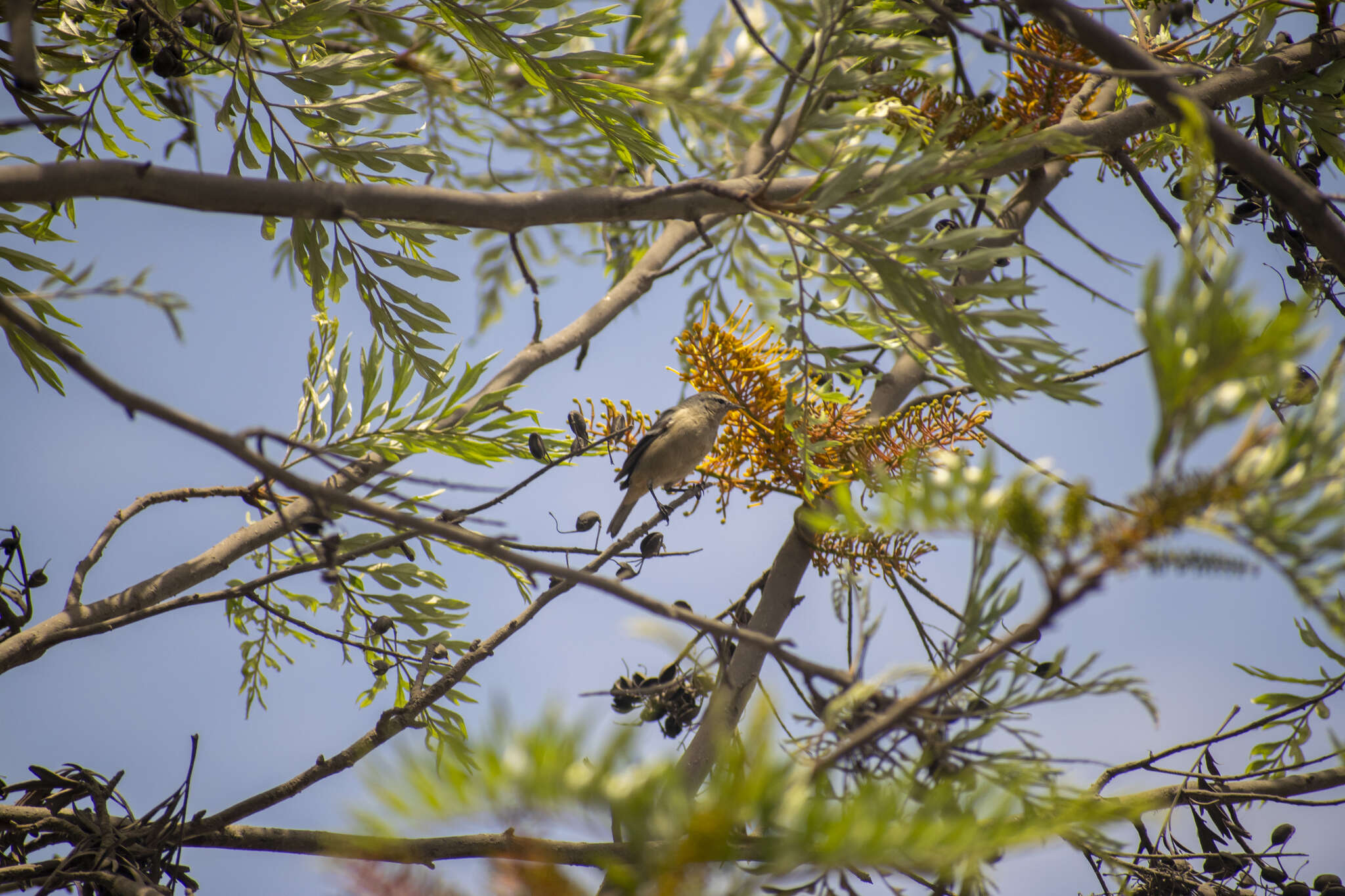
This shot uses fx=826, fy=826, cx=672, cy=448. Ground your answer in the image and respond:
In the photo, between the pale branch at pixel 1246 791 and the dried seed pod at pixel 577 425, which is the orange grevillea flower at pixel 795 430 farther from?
the pale branch at pixel 1246 791

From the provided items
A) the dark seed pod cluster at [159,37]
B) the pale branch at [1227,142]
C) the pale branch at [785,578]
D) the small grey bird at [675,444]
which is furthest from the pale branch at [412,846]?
the dark seed pod cluster at [159,37]

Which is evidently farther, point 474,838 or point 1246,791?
point 1246,791

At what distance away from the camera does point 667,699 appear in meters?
1.09

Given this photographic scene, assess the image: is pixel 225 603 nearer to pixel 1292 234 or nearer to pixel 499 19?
pixel 499 19

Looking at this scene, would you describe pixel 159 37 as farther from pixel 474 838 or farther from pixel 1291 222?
pixel 1291 222

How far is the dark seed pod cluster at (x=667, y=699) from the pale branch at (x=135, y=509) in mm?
690

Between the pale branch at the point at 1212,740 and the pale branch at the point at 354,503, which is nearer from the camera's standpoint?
the pale branch at the point at 354,503

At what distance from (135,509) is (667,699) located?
96 centimetres

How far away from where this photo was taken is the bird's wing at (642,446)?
1603 mm

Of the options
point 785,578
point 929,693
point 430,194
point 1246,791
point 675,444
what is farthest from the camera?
point 675,444

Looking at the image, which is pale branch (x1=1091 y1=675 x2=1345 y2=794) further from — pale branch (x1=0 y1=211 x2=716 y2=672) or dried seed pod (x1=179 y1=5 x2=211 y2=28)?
dried seed pod (x1=179 y1=5 x2=211 y2=28)

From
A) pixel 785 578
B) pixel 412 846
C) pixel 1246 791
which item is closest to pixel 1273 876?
pixel 1246 791

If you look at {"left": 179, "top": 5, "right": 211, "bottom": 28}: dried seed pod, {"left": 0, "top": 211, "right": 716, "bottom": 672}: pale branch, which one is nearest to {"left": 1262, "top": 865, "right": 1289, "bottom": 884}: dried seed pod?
{"left": 0, "top": 211, "right": 716, "bottom": 672}: pale branch

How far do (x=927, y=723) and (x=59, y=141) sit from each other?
1810 millimetres
